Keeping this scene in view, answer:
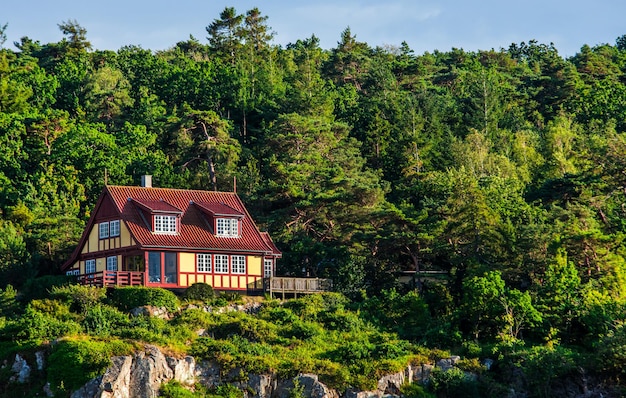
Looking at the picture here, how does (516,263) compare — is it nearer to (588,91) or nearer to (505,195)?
(505,195)

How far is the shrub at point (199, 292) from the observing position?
5981cm

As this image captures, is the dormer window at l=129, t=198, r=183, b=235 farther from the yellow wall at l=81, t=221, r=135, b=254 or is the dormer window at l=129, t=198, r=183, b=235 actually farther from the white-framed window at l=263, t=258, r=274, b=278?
the white-framed window at l=263, t=258, r=274, b=278

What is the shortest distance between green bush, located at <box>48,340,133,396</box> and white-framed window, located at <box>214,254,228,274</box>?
13469 millimetres

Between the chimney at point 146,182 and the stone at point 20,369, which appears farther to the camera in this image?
the chimney at point 146,182

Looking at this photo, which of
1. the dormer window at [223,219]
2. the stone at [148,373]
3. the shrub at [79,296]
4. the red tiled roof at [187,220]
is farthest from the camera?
the dormer window at [223,219]

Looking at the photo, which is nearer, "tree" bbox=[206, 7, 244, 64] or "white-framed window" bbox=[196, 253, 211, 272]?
"white-framed window" bbox=[196, 253, 211, 272]

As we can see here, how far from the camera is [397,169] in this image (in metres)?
88.9

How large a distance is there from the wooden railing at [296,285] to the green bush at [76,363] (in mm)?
14115

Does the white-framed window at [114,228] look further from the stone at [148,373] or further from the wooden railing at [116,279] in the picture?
the stone at [148,373]

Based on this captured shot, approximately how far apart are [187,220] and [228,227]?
2.33m

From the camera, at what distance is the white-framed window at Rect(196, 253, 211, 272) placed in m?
62.6

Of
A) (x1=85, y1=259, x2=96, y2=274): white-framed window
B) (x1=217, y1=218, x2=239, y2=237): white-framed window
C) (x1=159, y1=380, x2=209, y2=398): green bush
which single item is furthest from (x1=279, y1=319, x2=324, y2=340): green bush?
(x1=85, y1=259, x2=96, y2=274): white-framed window

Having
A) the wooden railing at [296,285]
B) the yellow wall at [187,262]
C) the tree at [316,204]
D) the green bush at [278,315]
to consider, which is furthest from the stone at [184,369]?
the tree at [316,204]

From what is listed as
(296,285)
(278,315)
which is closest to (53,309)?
(278,315)
